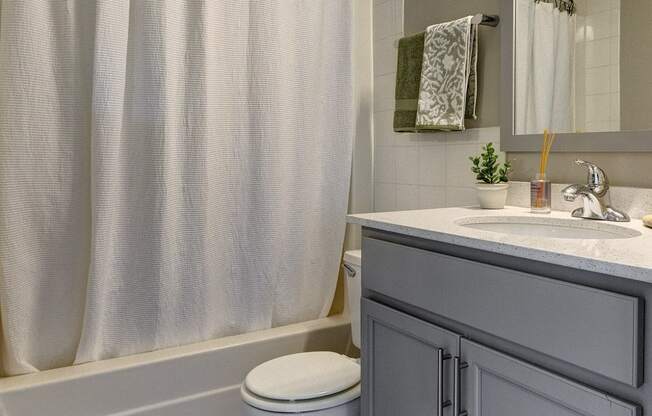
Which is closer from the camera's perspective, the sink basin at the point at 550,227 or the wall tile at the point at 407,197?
the sink basin at the point at 550,227

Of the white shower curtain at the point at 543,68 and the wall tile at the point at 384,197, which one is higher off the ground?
the white shower curtain at the point at 543,68

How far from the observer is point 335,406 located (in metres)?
1.50

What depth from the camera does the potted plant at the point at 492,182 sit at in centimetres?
158

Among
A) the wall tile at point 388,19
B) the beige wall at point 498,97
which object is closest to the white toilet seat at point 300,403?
the beige wall at point 498,97

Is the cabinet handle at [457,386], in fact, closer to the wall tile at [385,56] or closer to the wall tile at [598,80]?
the wall tile at [598,80]

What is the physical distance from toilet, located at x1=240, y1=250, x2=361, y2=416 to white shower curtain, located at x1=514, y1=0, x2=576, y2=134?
3.00 feet

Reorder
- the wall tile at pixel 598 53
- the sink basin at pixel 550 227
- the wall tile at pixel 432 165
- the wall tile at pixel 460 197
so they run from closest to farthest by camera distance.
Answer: the sink basin at pixel 550 227 < the wall tile at pixel 598 53 < the wall tile at pixel 460 197 < the wall tile at pixel 432 165

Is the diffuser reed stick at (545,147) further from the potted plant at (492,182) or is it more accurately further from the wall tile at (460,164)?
the wall tile at (460,164)

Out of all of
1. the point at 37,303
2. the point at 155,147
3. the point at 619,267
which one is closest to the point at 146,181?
the point at 155,147

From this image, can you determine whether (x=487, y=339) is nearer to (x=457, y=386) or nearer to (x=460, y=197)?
(x=457, y=386)

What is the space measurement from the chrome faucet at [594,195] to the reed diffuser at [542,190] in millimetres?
115

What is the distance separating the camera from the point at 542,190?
147 centimetres

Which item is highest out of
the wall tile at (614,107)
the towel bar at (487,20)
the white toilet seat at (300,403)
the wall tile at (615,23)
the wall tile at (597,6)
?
the towel bar at (487,20)

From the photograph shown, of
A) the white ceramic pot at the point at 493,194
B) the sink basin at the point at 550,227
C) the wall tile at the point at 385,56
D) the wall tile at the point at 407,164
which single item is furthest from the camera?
the wall tile at the point at 385,56
